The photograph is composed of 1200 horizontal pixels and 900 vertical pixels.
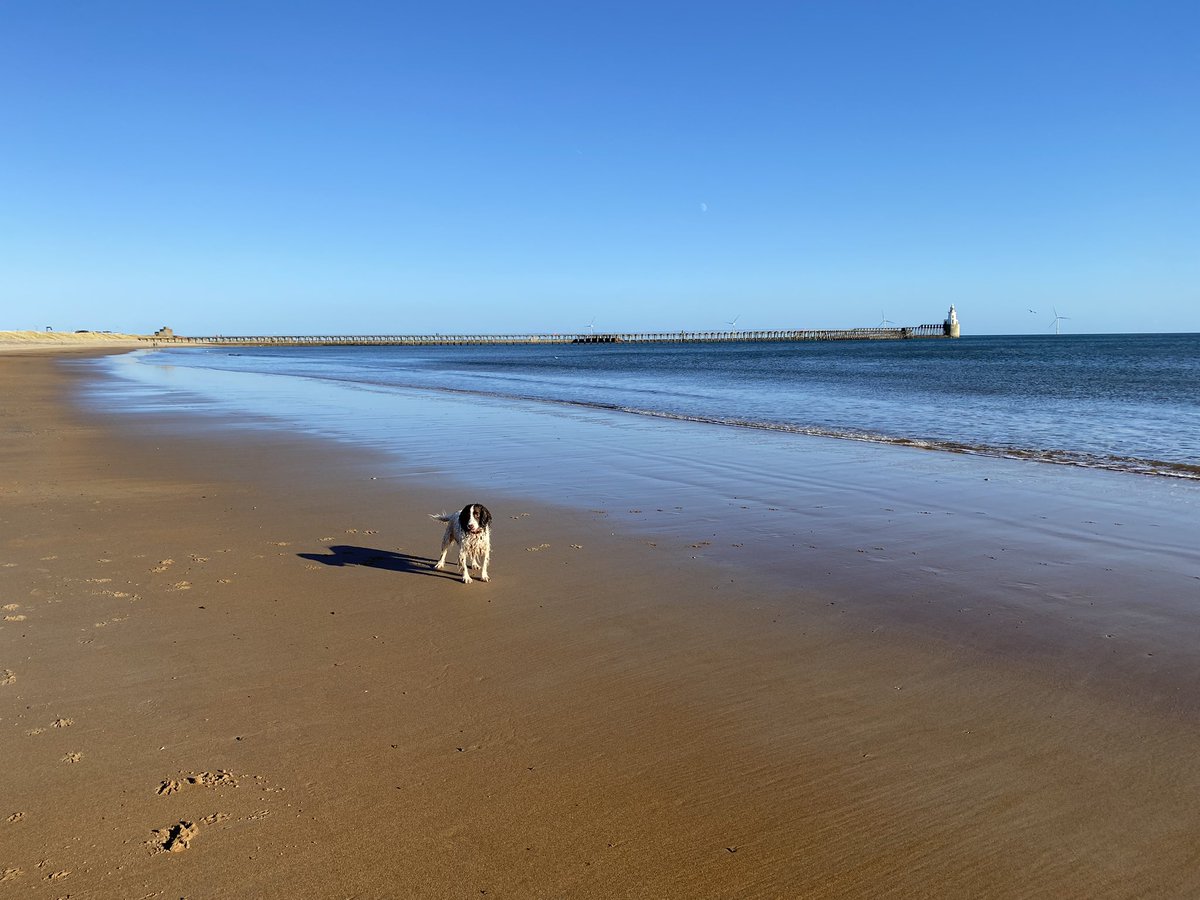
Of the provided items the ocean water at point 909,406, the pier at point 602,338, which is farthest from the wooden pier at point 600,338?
the ocean water at point 909,406

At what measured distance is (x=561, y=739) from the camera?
161 inches

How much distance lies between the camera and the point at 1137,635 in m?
5.45

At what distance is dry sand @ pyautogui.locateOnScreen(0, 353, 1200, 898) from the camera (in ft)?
10.2

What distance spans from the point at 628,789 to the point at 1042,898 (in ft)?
5.51

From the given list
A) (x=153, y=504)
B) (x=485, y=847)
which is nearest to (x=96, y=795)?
(x=485, y=847)

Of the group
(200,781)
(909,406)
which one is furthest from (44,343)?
(200,781)

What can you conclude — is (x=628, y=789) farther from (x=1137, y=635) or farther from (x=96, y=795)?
(x=1137, y=635)

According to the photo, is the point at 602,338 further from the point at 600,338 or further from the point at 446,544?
the point at 446,544

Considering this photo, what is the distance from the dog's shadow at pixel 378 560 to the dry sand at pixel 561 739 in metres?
0.11

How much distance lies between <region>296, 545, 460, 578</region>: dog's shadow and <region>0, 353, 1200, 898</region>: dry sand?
0.36 feet

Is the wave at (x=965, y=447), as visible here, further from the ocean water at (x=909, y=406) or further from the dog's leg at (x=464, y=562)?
the dog's leg at (x=464, y=562)

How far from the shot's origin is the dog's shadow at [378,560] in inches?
282

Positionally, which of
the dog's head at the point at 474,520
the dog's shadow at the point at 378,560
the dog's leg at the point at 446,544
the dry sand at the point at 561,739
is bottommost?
the dog's shadow at the point at 378,560

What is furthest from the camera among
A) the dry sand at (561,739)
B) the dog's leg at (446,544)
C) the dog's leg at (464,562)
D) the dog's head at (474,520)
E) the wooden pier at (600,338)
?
the wooden pier at (600,338)
